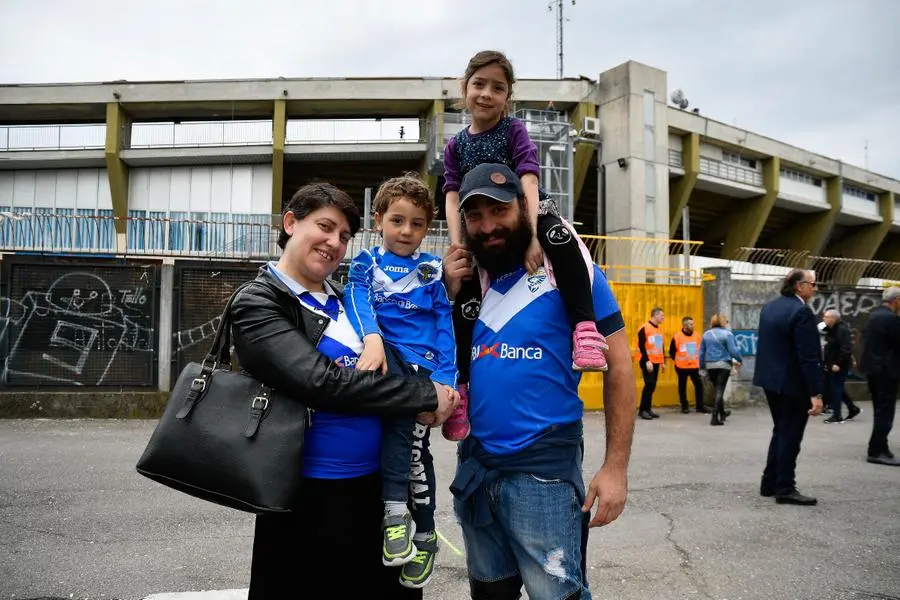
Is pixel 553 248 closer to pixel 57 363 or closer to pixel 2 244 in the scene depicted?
pixel 57 363

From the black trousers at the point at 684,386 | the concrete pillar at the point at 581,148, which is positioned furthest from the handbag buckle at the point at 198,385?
the concrete pillar at the point at 581,148

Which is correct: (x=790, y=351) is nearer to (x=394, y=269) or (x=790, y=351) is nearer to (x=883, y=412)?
(x=883, y=412)

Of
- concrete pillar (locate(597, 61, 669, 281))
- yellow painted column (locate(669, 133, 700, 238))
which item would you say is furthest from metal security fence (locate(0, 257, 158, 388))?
yellow painted column (locate(669, 133, 700, 238))

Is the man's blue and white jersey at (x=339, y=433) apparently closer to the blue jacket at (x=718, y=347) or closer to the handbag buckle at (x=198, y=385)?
the handbag buckle at (x=198, y=385)

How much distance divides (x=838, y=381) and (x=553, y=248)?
11058mm

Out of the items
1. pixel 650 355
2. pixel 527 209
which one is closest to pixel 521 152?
pixel 527 209

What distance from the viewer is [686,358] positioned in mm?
11414

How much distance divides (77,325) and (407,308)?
9.57m

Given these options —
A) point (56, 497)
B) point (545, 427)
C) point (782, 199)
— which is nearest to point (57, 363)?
point (56, 497)

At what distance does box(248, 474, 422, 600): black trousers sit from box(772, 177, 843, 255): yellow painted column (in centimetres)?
3855

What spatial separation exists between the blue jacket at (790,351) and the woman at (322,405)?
4.91m

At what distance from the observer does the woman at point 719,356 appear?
417 inches

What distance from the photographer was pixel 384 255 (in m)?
2.46

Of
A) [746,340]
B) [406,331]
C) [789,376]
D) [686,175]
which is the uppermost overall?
[686,175]
